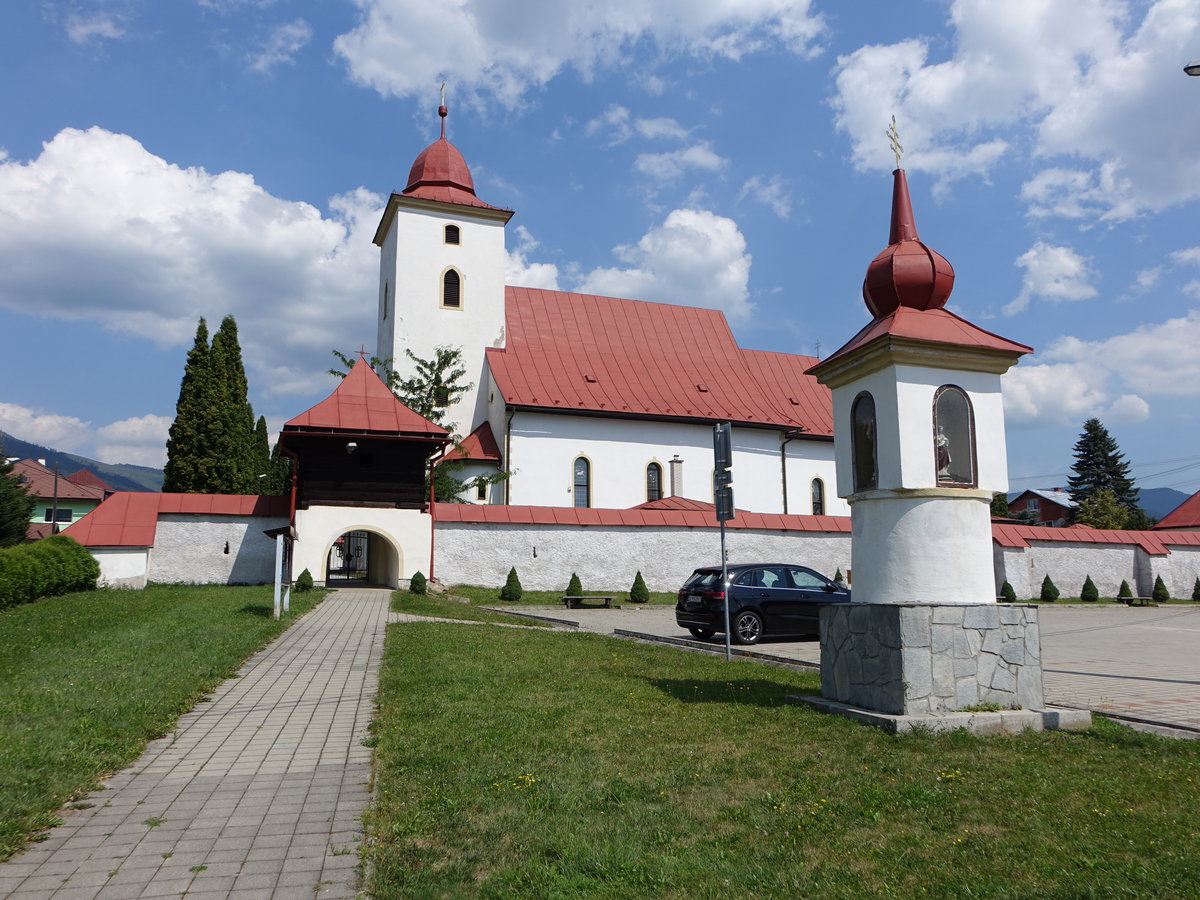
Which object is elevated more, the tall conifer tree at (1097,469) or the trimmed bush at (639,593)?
the tall conifer tree at (1097,469)

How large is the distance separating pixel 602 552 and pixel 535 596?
309 centimetres

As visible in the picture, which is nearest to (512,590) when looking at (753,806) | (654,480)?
(654,480)

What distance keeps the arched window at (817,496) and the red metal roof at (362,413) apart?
1808cm

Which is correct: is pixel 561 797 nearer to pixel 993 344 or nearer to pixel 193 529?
pixel 993 344

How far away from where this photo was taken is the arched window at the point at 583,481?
33.4m

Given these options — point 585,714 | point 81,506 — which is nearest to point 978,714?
point 585,714

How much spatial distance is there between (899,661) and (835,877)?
3213 millimetres

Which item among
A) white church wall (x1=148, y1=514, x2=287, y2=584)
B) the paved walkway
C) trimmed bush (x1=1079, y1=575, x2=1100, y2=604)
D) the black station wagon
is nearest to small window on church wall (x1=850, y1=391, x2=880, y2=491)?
the paved walkway

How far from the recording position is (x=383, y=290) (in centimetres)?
3778

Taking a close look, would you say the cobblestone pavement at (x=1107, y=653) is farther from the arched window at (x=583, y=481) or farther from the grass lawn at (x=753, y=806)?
the arched window at (x=583, y=481)

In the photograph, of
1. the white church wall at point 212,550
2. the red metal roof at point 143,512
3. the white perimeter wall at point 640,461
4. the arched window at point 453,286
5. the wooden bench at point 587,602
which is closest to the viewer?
the wooden bench at point 587,602

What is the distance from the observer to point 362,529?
997 inches

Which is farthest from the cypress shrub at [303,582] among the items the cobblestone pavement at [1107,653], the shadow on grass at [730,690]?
the shadow on grass at [730,690]

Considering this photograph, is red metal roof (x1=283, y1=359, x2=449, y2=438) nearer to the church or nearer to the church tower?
the church
